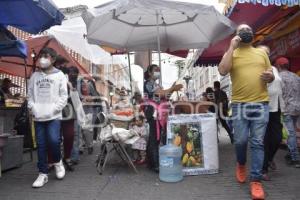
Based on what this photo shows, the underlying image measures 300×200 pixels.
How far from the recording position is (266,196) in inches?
182

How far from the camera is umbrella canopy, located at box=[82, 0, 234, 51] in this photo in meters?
7.47

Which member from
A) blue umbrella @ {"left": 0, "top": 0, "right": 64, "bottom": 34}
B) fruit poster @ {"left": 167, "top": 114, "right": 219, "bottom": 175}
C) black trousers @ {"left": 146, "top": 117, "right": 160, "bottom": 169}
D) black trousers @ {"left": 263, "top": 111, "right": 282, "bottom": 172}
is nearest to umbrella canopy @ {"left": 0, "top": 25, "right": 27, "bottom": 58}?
blue umbrella @ {"left": 0, "top": 0, "right": 64, "bottom": 34}

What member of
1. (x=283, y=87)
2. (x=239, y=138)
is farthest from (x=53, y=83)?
(x=283, y=87)

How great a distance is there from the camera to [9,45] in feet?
19.7

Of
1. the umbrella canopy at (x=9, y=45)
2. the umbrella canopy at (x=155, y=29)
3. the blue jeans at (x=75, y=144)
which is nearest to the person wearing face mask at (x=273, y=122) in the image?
the umbrella canopy at (x=155, y=29)

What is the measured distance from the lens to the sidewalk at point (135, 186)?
4707mm

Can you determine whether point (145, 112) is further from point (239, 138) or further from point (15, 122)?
point (15, 122)

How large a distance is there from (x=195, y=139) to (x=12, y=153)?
2.98 meters

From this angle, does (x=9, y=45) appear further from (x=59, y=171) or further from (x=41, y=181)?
(x=41, y=181)

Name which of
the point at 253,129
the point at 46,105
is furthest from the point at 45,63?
the point at 253,129

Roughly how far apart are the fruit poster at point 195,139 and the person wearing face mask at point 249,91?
90 centimetres

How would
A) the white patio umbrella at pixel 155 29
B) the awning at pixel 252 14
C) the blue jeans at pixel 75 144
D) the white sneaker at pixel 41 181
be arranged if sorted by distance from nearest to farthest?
1. the white sneaker at pixel 41 181
2. the blue jeans at pixel 75 144
3. the awning at pixel 252 14
4. the white patio umbrella at pixel 155 29

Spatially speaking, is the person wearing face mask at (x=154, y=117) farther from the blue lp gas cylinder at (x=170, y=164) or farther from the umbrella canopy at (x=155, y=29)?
the umbrella canopy at (x=155, y=29)

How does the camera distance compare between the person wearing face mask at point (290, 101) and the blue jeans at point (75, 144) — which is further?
the blue jeans at point (75, 144)
